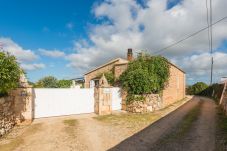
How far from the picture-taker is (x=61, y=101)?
1442 centimetres

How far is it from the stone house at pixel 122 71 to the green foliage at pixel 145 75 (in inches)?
56.7

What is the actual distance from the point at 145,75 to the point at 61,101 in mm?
6990

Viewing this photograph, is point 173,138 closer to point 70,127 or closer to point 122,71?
point 70,127

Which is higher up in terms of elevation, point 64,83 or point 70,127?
point 64,83

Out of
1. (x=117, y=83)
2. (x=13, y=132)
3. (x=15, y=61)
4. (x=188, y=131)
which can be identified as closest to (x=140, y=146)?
(x=188, y=131)

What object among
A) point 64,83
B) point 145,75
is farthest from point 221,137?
point 64,83

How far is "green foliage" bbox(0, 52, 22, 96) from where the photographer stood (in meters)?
8.64

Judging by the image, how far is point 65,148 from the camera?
7.49m

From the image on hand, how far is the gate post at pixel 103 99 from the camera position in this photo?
15.1 metres

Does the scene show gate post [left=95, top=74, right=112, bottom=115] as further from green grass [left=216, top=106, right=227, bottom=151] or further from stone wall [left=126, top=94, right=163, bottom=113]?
green grass [left=216, top=106, right=227, bottom=151]

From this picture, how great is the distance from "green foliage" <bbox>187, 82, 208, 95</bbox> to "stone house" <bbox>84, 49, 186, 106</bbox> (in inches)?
657

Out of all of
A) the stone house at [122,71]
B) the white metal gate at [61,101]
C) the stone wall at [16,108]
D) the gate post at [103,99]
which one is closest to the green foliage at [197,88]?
the stone house at [122,71]

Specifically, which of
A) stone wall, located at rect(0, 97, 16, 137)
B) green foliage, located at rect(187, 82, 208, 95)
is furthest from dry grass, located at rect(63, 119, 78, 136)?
green foliage, located at rect(187, 82, 208, 95)

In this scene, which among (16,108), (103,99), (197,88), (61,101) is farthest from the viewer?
(197,88)
